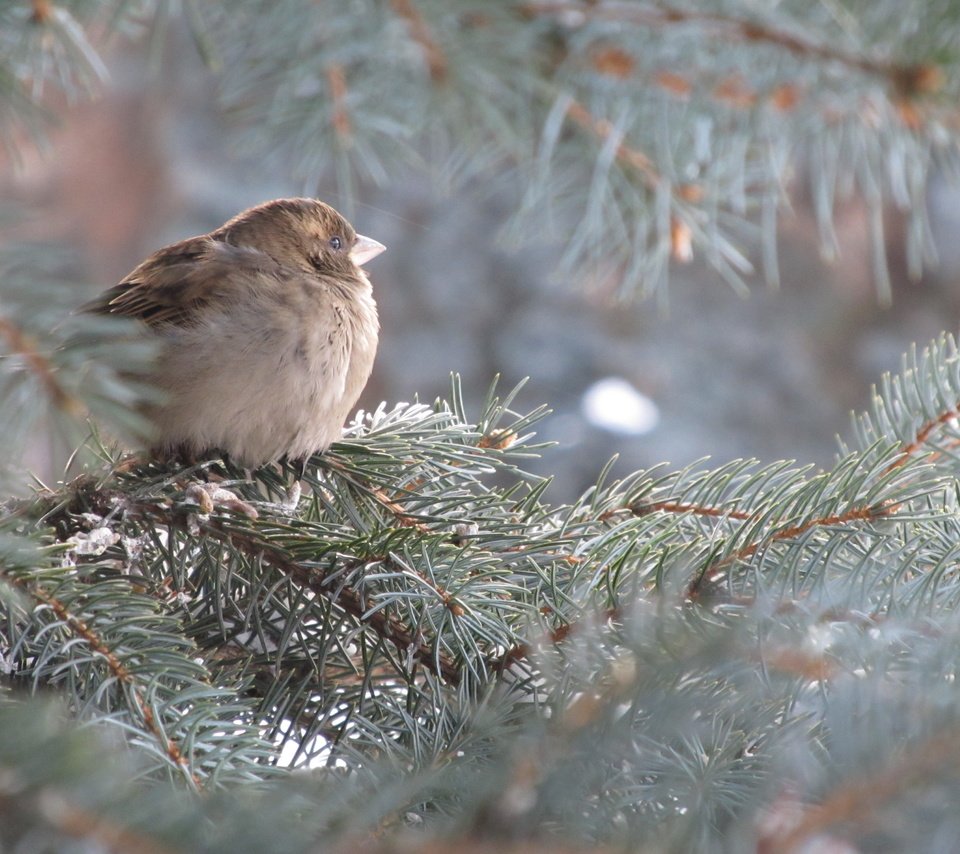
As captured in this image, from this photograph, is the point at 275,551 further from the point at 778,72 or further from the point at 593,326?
the point at 593,326

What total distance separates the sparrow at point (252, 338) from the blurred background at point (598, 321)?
9.18 feet

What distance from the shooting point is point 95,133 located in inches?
251

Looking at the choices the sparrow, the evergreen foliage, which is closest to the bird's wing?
the sparrow

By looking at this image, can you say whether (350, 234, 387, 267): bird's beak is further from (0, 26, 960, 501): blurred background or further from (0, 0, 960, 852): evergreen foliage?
(0, 26, 960, 501): blurred background

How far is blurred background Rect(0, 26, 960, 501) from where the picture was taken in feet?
16.4

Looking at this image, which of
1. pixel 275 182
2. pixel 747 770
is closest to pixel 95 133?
pixel 275 182

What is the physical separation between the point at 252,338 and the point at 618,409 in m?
3.15

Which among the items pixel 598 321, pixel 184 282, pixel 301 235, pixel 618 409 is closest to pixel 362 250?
pixel 301 235

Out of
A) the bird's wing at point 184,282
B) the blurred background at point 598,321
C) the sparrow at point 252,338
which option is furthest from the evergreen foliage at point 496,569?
the blurred background at point 598,321

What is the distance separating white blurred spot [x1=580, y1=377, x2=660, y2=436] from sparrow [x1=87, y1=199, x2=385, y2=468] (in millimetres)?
2721

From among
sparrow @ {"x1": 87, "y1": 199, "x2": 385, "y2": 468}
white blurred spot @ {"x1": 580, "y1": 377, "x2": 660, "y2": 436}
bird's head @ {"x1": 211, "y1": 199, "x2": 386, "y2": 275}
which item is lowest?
white blurred spot @ {"x1": 580, "y1": 377, "x2": 660, "y2": 436}

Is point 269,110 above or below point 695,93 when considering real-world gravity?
below

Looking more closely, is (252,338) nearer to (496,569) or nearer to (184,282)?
(184,282)

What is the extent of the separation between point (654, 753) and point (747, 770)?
179 mm
